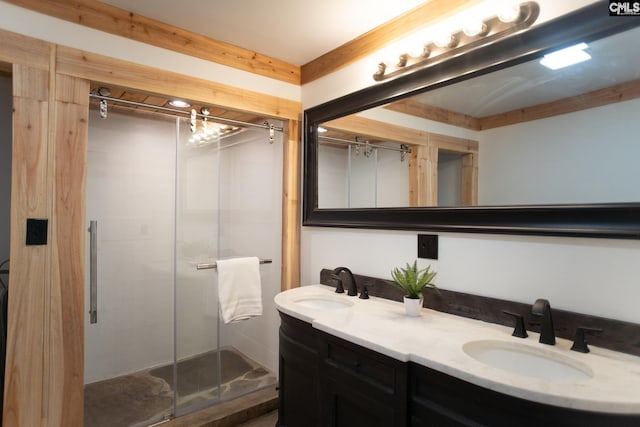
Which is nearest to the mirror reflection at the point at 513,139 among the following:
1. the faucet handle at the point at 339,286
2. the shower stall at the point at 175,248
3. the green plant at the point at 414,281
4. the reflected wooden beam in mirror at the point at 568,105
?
the reflected wooden beam in mirror at the point at 568,105

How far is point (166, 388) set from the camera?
2510 mm

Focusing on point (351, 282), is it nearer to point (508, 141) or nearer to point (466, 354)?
A: point (466, 354)

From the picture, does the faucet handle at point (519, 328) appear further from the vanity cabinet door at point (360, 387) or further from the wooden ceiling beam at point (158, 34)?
the wooden ceiling beam at point (158, 34)

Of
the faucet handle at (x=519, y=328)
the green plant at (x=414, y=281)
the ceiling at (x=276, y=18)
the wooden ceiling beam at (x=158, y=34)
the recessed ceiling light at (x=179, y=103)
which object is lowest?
the faucet handle at (x=519, y=328)

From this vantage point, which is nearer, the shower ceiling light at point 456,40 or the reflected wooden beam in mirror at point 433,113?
the shower ceiling light at point 456,40

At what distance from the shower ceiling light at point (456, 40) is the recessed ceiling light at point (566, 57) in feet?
0.54

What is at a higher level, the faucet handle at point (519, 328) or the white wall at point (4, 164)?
the white wall at point (4, 164)

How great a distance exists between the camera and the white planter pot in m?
1.62

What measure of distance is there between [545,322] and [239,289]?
178 centimetres

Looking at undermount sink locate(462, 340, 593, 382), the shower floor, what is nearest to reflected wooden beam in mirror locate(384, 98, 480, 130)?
undermount sink locate(462, 340, 593, 382)

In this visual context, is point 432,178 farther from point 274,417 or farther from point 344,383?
point 274,417

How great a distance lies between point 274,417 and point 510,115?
233 centimetres

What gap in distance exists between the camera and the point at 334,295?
2.10 meters

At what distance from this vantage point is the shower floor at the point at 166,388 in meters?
2.27
